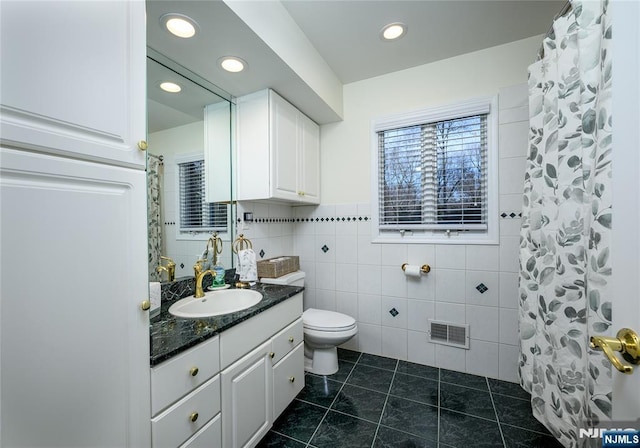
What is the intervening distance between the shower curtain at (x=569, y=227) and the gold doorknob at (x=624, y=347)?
286 mm

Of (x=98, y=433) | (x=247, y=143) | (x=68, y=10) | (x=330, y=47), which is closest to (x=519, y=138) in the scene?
(x=330, y=47)

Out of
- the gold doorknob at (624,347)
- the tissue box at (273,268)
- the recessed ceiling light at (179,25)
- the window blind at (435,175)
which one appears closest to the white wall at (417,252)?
the window blind at (435,175)

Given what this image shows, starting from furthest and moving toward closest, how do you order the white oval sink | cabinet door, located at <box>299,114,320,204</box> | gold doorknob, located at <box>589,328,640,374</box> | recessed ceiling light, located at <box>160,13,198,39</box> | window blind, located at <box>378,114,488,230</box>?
cabinet door, located at <box>299,114,320,204</box>
window blind, located at <box>378,114,488,230</box>
the white oval sink
recessed ceiling light, located at <box>160,13,198,39</box>
gold doorknob, located at <box>589,328,640,374</box>

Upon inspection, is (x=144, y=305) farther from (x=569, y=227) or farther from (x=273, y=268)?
(x=569, y=227)

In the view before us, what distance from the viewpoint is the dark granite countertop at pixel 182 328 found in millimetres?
918

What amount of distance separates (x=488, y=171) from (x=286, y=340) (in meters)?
1.87

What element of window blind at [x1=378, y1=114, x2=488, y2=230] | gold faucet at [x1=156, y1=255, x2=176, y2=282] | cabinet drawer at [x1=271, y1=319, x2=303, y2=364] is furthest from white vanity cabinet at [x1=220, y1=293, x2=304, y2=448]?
window blind at [x1=378, y1=114, x2=488, y2=230]

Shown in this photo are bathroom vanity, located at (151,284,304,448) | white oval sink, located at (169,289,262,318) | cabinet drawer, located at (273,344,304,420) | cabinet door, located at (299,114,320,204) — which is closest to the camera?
bathroom vanity, located at (151,284,304,448)

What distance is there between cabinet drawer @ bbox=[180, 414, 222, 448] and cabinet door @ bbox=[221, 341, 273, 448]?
0.03 metres

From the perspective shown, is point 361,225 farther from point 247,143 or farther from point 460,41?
point 460,41

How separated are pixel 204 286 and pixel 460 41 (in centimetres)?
246

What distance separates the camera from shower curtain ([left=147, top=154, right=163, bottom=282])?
4.64ft
